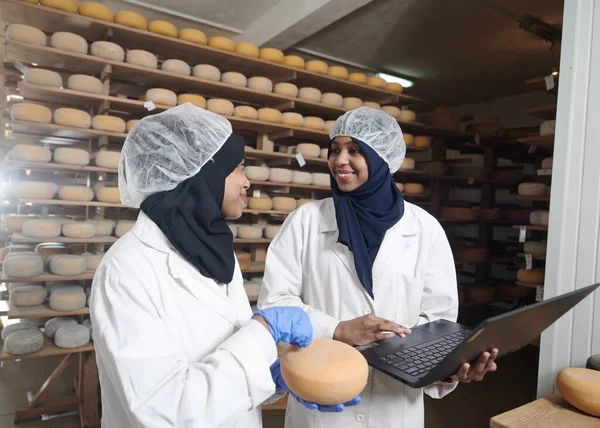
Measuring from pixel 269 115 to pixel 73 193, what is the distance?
4.60ft

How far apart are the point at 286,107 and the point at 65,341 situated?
2144 millimetres

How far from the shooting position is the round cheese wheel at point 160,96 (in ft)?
9.06

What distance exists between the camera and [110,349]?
72 centimetres

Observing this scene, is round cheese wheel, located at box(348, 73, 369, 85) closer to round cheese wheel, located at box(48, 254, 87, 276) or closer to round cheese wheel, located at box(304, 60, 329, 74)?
round cheese wheel, located at box(304, 60, 329, 74)

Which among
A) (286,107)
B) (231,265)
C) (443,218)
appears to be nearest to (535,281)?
(443,218)

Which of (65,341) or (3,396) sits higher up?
(65,341)

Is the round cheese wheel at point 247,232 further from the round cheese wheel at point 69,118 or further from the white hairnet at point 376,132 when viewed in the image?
the white hairnet at point 376,132

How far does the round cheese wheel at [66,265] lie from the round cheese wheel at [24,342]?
36cm

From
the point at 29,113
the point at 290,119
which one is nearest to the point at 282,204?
the point at 290,119

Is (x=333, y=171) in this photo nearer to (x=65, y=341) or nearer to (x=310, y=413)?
(x=310, y=413)

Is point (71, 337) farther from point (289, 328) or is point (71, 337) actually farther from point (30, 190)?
point (289, 328)

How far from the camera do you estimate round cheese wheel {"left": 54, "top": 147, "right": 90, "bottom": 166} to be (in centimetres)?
253

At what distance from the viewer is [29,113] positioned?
2406 mm

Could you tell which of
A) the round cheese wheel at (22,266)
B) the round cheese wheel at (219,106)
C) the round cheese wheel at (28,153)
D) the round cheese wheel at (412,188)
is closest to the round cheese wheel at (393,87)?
the round cheese wheel at (412,188)
